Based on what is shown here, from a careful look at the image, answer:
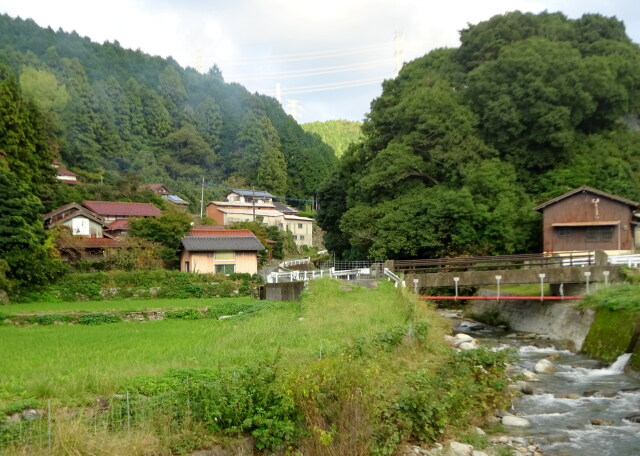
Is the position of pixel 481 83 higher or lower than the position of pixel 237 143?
lower

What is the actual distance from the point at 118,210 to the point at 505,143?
30720 millimetres

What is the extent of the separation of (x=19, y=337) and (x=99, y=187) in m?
37.0

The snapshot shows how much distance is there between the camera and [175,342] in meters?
13.6

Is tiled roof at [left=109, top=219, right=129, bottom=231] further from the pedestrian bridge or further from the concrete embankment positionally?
the concrete embankment

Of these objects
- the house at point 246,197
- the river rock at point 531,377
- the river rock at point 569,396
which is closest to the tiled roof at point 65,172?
the house at point 246,197

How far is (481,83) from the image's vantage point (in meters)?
31.1

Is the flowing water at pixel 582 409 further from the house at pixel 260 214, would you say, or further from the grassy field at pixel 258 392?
the house at pixel 260 214

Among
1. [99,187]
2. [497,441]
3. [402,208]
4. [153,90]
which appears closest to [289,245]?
[99,187]

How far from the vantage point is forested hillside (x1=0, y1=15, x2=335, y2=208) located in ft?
201

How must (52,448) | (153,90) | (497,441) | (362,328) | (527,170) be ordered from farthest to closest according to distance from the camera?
(153,90) < (527,170) < (362,328) < (497,441) < (52,448)

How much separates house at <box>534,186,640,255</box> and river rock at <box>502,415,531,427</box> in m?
19.9

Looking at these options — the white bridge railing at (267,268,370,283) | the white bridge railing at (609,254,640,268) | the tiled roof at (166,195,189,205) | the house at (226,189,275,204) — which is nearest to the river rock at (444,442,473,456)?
the white bridge railing at (609,254,640,268)

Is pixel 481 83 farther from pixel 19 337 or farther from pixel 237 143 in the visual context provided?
pixel 237 143

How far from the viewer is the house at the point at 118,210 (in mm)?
41856
